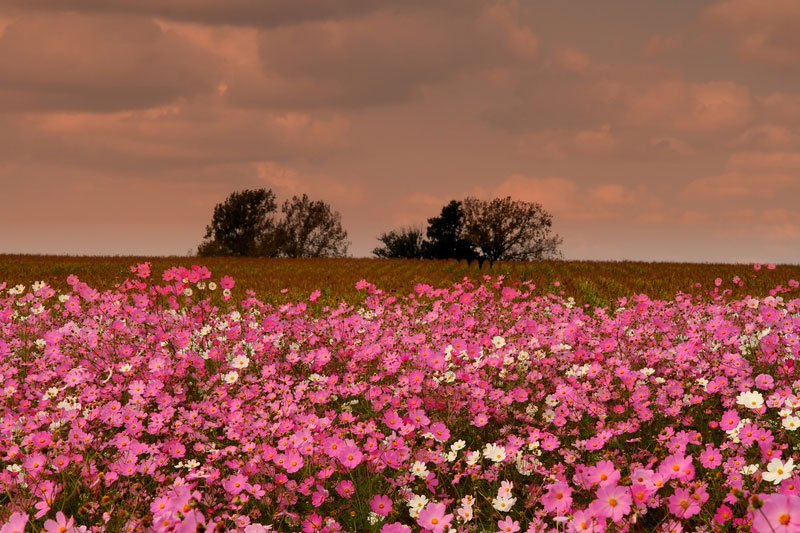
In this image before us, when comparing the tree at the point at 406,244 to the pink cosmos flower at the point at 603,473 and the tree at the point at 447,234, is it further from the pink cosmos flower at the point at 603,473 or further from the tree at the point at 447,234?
the pink cosmos flower at the point at 603,473

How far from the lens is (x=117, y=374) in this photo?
6.21 metres

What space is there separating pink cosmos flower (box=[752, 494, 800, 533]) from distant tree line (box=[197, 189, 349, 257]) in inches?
2728

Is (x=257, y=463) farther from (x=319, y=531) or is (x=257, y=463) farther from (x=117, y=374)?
(x=117, y=374)

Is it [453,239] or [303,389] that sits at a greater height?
[453,239]

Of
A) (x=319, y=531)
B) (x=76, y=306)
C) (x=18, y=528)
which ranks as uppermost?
(x=76, y=306)

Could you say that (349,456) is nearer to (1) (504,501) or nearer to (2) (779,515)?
(1) (504,501)

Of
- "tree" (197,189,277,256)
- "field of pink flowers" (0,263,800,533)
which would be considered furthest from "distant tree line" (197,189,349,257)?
"field of pink flowers" (0,263,800,533)

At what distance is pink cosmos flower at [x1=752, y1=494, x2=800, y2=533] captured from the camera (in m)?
2.19

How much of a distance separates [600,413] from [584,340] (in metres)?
2.15

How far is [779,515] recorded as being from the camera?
7.29ft

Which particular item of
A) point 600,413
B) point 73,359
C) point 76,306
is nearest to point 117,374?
point 73,359

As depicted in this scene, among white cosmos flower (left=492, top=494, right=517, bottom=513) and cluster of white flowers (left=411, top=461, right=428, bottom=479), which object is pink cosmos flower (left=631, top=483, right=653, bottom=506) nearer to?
white cosmos flower (left=492, top=494, right=517, bottom=513)

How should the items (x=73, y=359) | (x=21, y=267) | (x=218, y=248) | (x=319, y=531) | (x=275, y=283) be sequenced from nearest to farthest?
(x=319, y=531)
(x=73, y=359)
(x=275, y=283)
(x=21, y=267)
(x=218, y=248)

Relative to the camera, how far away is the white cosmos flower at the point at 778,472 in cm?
300
